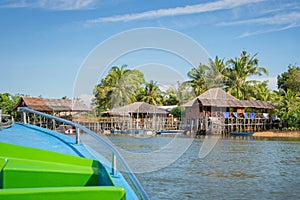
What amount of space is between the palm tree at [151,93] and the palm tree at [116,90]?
96cm

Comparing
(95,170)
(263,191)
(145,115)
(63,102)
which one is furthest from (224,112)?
(95,170)

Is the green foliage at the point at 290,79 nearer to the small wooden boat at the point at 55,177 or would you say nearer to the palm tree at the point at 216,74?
the palm tree at the point at 216,74

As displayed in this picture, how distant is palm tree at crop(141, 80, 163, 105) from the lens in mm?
40156

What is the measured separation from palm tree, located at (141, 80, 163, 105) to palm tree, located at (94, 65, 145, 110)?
37.6 inches

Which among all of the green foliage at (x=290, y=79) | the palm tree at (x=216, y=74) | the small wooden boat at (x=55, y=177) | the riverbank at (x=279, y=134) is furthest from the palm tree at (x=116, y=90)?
the small wooden boat at (x=55, y=177)

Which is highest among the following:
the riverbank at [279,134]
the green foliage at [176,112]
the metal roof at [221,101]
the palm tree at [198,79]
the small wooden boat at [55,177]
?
the palm tree at [198,79]

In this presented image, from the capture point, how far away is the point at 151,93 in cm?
4047

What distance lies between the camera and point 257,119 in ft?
126

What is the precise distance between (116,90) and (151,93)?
3.56m

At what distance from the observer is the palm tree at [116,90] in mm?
39188

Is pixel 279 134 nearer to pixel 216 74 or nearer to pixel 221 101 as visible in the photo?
pixel 221 101

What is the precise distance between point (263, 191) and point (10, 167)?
791 cm

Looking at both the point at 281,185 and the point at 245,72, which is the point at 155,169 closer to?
the point at 281,185

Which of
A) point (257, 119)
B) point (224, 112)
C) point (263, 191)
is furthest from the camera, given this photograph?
point (257, 119)
